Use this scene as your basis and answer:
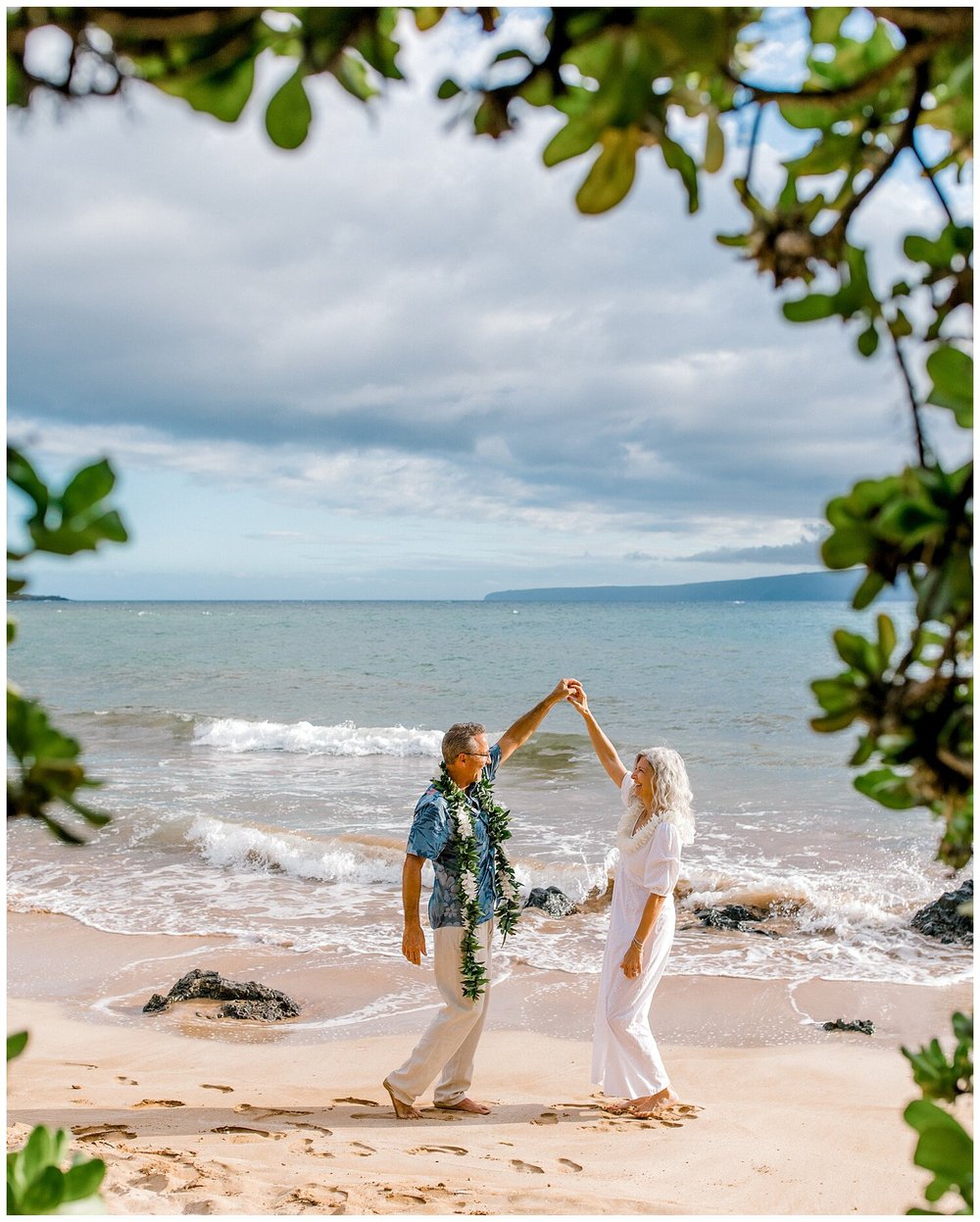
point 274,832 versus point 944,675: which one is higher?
point 944,675

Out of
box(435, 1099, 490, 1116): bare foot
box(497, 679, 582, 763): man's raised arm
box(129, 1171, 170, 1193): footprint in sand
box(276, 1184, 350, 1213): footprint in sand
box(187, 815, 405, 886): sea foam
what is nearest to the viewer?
box(276, 1184, 350, 1213): footprint in sand

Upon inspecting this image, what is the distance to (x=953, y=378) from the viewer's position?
31.5 inches

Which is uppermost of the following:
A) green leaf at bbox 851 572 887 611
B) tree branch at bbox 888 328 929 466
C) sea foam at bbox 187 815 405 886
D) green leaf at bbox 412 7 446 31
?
green leaf at bbox 412 7 446 31

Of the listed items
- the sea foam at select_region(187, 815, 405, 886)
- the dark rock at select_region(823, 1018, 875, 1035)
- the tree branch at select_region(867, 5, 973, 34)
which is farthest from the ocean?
the tree branch at select_region(867, 5, 973, 34)

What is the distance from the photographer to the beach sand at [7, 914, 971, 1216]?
4012 millimetres

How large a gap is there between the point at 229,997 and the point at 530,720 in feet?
10.1

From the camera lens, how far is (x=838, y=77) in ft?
3.28

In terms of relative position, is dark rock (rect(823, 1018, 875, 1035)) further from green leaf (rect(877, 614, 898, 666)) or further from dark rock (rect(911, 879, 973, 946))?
green leaf (rect(877, 614, 898, 666))

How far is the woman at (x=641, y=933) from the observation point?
17.1 feet

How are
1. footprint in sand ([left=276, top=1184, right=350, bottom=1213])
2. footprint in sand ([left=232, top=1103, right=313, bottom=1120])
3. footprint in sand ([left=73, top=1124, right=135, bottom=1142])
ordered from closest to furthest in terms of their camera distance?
footprint in sand ([left=276, top=1184, right=350, bottom=1213]), footprint in sand ([left=73, top=1124, right=135, bottom=1142]), footprint in sand ([left=232, top=1103, right=313, bottom=1120])

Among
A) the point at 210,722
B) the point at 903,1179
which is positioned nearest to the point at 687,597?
the point at 210,722

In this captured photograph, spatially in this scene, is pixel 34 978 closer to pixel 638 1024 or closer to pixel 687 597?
pixel 638 1024

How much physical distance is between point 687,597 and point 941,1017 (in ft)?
351

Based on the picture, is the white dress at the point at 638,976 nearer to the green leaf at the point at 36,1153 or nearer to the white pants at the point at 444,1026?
the white pants at the point at 444,1026
